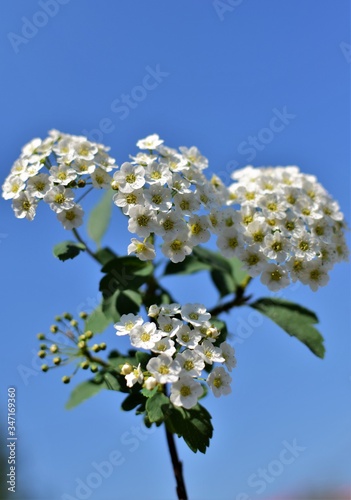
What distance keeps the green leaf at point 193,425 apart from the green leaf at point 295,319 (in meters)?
0.71

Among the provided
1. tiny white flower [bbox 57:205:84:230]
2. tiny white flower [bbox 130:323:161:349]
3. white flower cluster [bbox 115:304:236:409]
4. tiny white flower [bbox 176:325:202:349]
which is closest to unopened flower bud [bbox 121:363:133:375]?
white flower cluster [bbox 115:304:236:409]

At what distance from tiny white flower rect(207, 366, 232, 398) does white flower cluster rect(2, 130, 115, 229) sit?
0.90 meters

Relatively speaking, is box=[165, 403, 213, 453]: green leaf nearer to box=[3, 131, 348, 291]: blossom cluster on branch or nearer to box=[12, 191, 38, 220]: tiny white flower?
box=[3, 131, 348, 291]: blossom cluster on branch

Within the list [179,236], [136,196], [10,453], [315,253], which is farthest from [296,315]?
[10,453]

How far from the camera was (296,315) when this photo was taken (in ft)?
9.70

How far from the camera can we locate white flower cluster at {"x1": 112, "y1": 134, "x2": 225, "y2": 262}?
A: 7.97 feet

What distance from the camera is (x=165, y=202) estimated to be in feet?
8.01

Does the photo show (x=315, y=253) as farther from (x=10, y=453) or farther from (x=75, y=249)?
(x=10, y=453)

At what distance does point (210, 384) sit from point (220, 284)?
1048mm

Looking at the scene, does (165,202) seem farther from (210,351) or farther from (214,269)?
(214,269)

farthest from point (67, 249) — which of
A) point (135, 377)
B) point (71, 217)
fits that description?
point (135, 377)

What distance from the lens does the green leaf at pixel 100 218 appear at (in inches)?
132

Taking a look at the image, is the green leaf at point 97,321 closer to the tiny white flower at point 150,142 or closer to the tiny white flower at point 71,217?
the tiny white flower at point 71,217

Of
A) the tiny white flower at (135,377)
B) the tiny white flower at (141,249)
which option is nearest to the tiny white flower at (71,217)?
the tiny white flower at (141,249)
